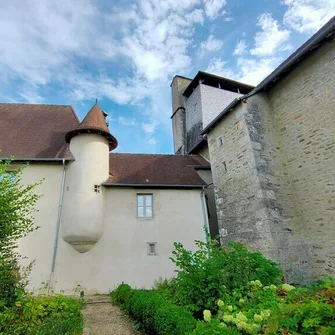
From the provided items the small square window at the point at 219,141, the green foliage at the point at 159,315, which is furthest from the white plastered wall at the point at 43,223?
the small square window at the point at 219,141

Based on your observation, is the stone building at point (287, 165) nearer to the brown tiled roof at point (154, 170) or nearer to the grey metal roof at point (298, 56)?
the grey metal roof at point (298, 56)

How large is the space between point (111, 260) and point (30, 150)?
5.71m

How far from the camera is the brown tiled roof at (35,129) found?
32.7ft

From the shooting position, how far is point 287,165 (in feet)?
26.8

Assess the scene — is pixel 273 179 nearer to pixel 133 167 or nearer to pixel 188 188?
pixel 188 188

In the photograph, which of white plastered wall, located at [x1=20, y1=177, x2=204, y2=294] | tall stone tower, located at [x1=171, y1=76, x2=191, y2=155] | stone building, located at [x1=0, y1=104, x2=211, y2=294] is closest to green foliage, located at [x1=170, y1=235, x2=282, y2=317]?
white plastered wall, located at [x1=20, y1=177, x2=204, y2=294]

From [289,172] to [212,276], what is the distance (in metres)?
5.47

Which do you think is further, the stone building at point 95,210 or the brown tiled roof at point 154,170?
the brown tiled roof at point 154,170

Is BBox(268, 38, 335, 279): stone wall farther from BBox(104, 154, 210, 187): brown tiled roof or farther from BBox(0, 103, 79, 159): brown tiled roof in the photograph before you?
BBox(0, 103, 79, 159): brown tiled roof

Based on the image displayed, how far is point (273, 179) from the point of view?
313 inches

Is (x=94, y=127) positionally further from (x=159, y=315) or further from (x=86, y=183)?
(x=159, y=315)

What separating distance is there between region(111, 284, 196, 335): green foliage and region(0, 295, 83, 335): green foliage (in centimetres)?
114

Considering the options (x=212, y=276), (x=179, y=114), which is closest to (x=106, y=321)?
(x=212, y=276)

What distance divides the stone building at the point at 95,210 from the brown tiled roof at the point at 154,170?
47 millimetres
